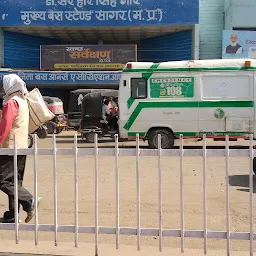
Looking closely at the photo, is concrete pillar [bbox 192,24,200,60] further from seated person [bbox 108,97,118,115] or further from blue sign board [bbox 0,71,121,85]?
seated person [bbox 108,97,118,115]

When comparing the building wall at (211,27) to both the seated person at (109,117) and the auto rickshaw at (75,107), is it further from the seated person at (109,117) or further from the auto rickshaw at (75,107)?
the seated person at (109,117)

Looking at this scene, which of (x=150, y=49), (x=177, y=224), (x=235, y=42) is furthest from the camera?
(x=150, y=49)

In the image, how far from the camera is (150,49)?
33812 mm

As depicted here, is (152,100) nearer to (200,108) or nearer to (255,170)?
(200,108)

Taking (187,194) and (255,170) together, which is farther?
(255,170)

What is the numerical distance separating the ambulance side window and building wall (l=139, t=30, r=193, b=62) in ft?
52.4

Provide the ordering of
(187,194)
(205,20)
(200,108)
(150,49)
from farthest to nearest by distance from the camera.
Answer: (150,49) → (205,20) → (200,108) → (187,194)

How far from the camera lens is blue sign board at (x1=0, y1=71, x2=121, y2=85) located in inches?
1121

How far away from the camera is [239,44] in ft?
93.8

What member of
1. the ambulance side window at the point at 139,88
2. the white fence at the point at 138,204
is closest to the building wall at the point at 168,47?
the ambulance side window at the point at 139,88

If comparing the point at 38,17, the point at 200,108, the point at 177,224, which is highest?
the point at 38,17

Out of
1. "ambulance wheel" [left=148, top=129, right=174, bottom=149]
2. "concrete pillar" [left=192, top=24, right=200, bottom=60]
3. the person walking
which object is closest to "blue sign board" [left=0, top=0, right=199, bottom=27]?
"concrete pillar" [left=192, top=24, right=200, bottom=60]

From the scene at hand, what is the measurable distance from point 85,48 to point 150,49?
5.80 m

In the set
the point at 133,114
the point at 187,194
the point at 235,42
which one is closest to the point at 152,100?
the point at 133,114
